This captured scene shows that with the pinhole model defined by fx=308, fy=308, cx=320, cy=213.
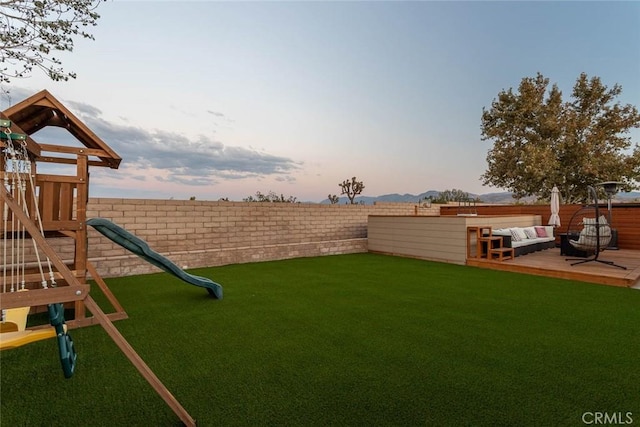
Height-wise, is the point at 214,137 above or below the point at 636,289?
above

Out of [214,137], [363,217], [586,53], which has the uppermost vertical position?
[586,53]

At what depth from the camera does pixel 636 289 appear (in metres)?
4.74

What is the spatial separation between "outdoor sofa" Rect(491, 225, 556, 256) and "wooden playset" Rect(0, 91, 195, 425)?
7674 mm

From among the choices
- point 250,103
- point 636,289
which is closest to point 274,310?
point 636,289

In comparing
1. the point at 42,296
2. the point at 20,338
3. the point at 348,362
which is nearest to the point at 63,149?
the point at 20,338

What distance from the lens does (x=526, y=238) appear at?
8188 millimetres

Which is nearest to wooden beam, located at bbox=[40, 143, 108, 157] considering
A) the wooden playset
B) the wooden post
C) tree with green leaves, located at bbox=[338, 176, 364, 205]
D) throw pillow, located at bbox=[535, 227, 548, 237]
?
the wooden playset

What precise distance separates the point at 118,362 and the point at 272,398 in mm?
1366

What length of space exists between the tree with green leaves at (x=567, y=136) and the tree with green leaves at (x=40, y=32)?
51.2 ft

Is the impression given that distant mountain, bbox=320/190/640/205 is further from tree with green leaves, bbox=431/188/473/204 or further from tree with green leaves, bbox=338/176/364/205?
tree with green leaves, bbox=431/188/473/204

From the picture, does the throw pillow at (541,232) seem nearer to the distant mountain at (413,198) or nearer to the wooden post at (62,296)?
the distant mountain at (413,198)

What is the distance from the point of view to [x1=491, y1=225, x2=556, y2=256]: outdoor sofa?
7366 millimetres

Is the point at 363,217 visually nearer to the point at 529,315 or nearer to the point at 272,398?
the point at 529,315
